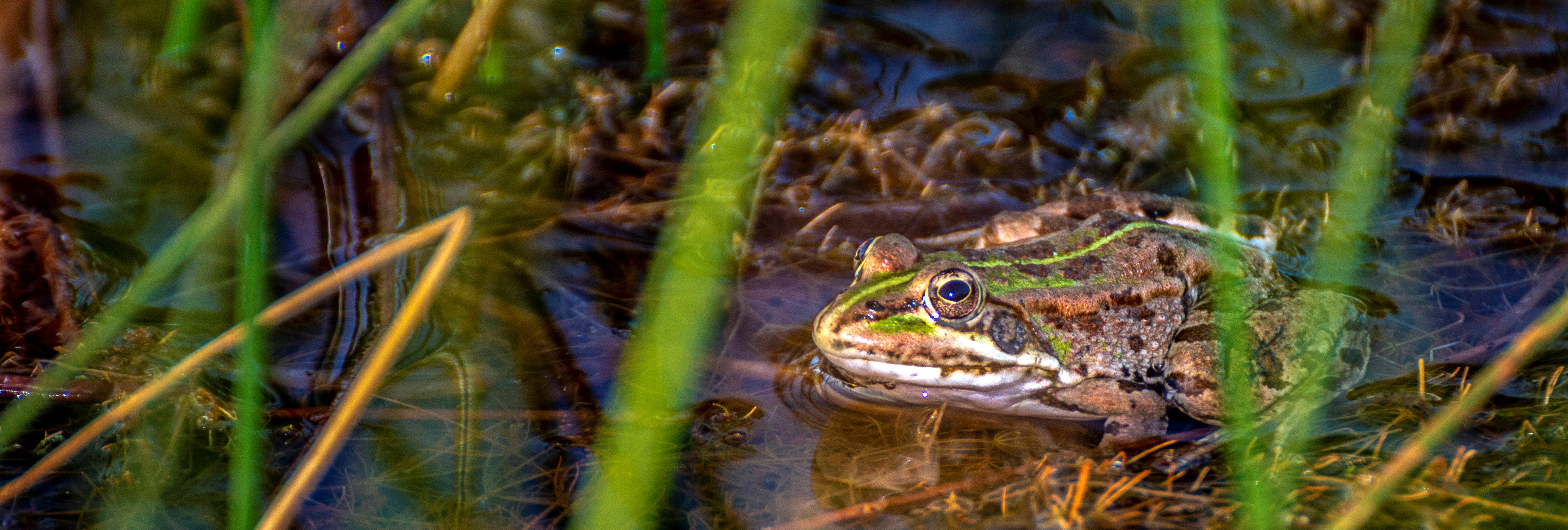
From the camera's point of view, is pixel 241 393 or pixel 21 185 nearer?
pixel 241 393

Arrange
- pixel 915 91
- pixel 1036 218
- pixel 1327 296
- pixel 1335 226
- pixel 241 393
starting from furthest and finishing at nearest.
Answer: pixel 915 91 < pixel 1036 218 < pixel 1327 296 < pixel 1335 226 < pixel 241 393

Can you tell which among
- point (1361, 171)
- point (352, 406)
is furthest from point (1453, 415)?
point (352, 406)

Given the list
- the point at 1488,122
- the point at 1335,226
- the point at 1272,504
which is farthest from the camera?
the point at 1488,122

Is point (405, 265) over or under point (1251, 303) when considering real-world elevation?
over

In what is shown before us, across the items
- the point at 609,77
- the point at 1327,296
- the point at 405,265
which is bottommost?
the point at 1327,296

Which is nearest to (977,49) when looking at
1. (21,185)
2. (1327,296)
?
(1327,296)

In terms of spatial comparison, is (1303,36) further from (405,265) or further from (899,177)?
(405,265)
